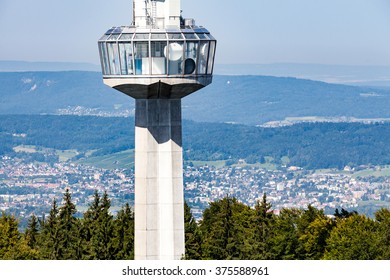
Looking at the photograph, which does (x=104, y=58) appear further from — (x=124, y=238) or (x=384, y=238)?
(x=384, y=238)

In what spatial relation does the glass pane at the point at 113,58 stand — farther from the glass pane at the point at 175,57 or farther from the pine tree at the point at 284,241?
the pine tree at the point at 284,241

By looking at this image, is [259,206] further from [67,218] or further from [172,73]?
[172,73]

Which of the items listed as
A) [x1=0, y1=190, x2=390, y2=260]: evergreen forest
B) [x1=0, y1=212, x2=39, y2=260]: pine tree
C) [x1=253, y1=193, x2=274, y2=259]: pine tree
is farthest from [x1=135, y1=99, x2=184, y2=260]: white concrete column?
[x1=253, y1=193, x2=274, y2=259]: pine tree

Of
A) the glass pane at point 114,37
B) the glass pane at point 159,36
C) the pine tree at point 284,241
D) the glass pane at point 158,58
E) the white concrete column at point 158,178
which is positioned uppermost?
the glass pane at point 114,37

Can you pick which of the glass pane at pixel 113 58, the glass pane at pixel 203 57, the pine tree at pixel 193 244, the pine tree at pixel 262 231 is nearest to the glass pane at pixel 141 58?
the glass pane at pixel 113 58

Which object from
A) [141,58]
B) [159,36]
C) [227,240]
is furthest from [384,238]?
[159,36]
